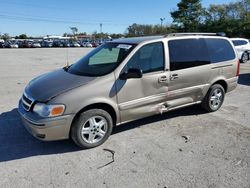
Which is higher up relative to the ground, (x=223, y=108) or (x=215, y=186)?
(x=223, y=108)

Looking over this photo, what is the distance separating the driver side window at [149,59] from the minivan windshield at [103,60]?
173 mm

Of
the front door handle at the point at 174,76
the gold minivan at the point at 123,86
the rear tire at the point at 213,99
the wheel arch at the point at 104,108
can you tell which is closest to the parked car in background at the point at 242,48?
the gold minivan at the point at 123,86

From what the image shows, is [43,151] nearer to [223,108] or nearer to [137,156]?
[137,156]

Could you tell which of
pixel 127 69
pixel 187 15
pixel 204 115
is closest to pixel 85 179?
pixel 127 69

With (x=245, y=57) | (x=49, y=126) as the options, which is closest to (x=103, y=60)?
(x=49, y=126)

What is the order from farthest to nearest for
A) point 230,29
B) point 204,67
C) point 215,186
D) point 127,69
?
1. point 230,29
2. point 204,67
3. point 127,69
4. point 215,186

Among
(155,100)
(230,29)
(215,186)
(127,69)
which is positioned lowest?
(215,186)

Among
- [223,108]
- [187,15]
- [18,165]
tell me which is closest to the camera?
[18,165]

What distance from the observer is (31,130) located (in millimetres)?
3723

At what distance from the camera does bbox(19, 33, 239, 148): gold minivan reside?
3686 millimetres

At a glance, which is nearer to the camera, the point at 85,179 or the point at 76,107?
the point at 85,179

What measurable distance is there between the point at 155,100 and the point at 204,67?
4.81 ft

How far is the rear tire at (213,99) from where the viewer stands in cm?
545

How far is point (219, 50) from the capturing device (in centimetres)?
555
